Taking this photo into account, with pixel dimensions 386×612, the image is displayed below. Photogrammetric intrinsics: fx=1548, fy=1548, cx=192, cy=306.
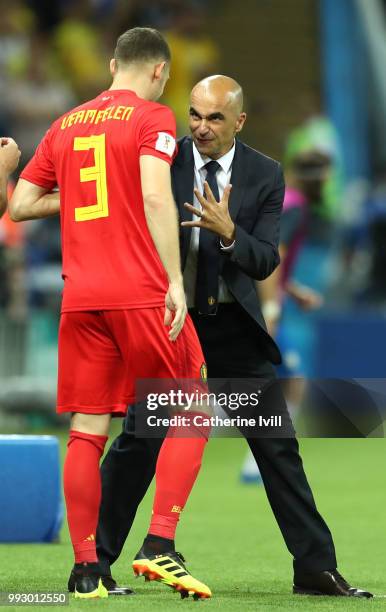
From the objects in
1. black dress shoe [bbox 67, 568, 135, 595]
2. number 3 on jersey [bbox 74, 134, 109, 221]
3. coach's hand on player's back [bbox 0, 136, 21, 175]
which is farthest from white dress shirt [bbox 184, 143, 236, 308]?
black dress shoe [bbox 67, 568, 135, 595]

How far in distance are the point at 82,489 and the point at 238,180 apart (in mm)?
1282

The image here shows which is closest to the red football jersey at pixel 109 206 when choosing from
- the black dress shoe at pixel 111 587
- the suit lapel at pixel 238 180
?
the suit lapel at pixel 238 180

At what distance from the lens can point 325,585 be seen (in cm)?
568

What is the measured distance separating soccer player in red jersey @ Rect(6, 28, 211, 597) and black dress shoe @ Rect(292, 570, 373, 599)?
540mm

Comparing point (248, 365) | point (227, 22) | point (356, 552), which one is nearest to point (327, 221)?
point (227, 22)

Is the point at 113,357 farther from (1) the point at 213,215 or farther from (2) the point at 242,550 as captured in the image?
(2) the point at 242,550

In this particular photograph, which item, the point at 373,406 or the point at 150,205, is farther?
the point at 373,406

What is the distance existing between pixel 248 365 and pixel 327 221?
37.0 ft

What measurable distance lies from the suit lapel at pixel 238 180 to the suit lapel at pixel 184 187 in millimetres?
153

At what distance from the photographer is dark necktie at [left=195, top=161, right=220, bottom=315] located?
5.66 metres

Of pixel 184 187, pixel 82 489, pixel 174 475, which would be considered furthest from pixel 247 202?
pixel 82 489

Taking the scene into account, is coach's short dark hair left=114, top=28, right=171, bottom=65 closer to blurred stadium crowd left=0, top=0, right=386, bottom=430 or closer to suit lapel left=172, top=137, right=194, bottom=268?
suit lapel left=172, top=137, right=194, bottom=268

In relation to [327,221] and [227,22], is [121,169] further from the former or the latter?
[227,22]

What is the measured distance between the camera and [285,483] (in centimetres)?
573
